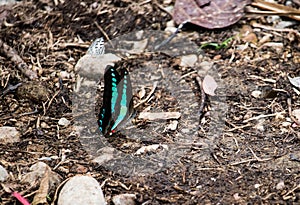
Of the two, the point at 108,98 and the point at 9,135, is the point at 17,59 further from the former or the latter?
the point at 108,98

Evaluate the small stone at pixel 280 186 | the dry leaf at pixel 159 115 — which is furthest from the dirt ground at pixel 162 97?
the dry leaf at pixel 159 115

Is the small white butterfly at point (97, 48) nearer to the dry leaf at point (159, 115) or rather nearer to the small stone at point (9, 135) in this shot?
the dry leaf at point (159, 115)

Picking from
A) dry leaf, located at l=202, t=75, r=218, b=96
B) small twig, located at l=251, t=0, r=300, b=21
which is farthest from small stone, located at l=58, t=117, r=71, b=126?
small twig, located at l=251, t=0, r=300, b=21

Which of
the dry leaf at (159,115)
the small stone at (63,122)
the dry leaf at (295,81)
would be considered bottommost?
the dry leaf at (295,81)

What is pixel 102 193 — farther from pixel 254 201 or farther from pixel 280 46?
pixel 280 46

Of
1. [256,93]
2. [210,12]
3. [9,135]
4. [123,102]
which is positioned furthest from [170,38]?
[9,135]

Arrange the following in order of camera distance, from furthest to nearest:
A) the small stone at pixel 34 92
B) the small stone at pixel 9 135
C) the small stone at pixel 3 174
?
the small stone at pixel 34 92
the small stone at pixel 9 135
the small stone at pixel 3 174

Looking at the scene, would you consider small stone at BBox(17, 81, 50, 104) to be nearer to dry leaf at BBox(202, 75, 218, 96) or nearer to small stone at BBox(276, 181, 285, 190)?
dry leaf at BBox(202, 75, 218, 96)
